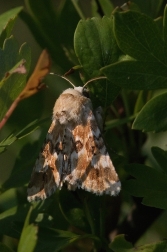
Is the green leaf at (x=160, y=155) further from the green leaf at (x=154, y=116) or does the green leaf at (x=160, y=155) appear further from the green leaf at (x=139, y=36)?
the green leaf at (x=139, y=36)

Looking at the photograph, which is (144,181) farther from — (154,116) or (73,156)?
(73,156)

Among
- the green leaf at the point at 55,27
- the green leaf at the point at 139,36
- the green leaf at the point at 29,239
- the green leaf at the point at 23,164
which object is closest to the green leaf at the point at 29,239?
the green leaf at the point at 29,239

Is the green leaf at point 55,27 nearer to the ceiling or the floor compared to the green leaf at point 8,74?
nearer to the floor

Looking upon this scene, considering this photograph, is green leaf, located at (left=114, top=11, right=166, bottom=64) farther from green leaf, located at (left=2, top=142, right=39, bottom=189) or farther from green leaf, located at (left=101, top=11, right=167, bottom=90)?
green leaf, located at (left=2, top=142, right=39, bottom=189)

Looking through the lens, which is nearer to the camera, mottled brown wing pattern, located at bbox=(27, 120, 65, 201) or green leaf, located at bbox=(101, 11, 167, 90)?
green leaf, located at bbox=(101, 11, 167, 90)

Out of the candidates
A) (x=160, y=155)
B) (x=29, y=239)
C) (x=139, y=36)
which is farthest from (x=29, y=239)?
(x=139, y=36)

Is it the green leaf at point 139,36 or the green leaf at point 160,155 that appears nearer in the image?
the green leaf at point 139,36

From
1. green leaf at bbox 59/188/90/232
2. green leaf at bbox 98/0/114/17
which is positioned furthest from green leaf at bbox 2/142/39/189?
green leaf at bbox 98/0/114/17

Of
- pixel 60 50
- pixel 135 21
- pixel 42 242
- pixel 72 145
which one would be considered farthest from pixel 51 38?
pixel 42 242

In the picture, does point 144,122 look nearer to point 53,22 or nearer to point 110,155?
point 110,155
